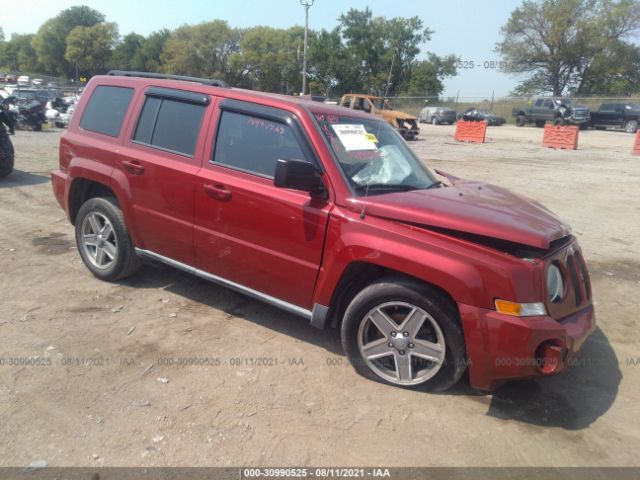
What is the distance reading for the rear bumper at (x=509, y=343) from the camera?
2.90 m

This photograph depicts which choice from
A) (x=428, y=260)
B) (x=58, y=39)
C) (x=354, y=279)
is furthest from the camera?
(x=58, y=39)

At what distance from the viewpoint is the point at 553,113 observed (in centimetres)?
3403

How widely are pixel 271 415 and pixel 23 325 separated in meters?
2.32

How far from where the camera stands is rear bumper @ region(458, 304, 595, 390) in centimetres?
290

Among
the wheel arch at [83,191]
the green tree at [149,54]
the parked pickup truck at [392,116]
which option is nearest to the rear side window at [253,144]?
the wheel arch at [83,191]

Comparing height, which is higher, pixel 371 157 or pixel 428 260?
pixel 371 157

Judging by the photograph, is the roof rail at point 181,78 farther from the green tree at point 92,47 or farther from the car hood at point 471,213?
the green tree at point 92,47

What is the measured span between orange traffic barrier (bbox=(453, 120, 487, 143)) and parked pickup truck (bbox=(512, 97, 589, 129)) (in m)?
11.1

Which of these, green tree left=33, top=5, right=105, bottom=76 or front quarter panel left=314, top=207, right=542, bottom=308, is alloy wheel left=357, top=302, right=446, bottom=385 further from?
green tree left=33, top=5, right=105, bottom=76

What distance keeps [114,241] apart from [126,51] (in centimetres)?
9619

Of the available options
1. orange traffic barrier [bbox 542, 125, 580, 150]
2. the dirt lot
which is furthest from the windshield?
orange traffic barrier [bbox 542, 125, 580, 150]

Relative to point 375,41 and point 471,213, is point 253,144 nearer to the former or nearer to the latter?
point 471,213

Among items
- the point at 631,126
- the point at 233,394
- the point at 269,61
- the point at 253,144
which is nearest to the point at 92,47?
the point at 269,61

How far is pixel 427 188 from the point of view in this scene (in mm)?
3951
